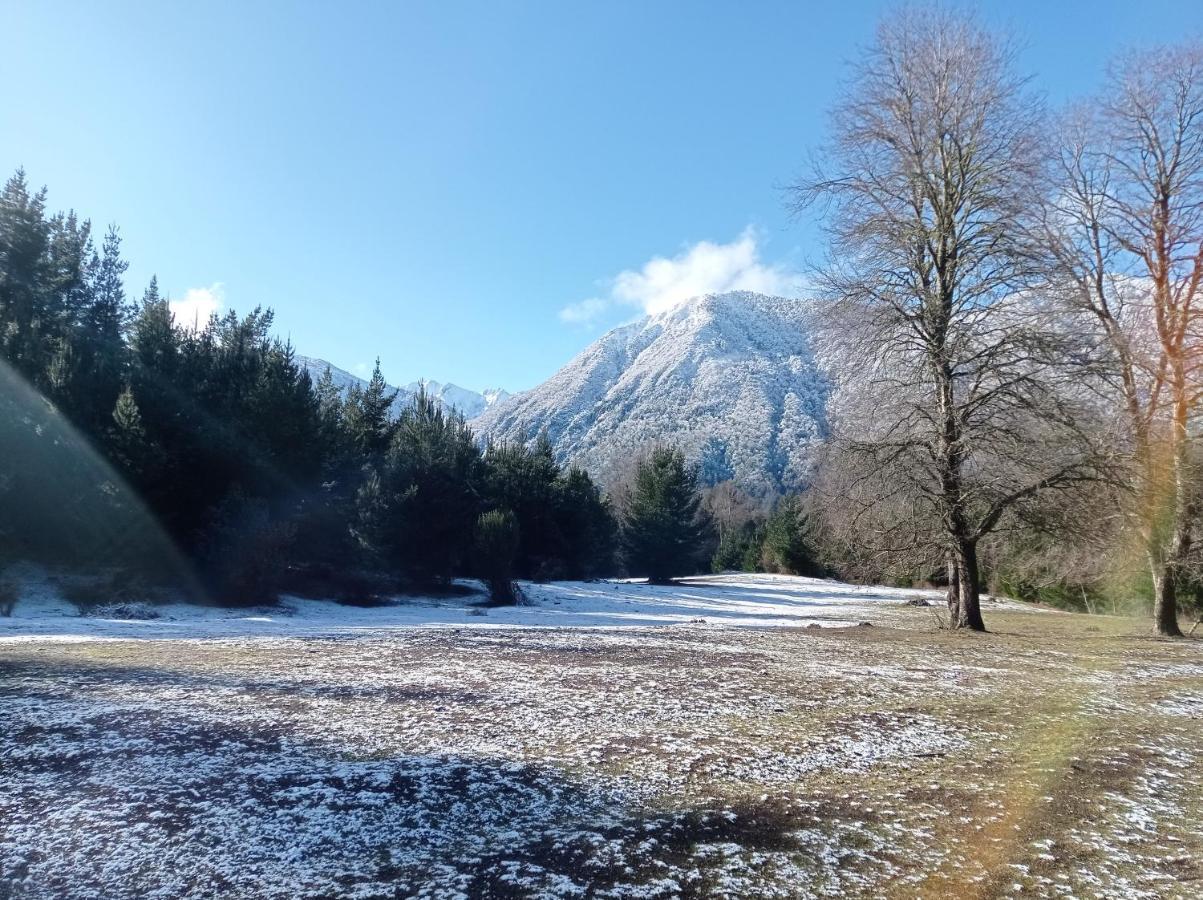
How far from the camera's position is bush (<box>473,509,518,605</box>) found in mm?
25625

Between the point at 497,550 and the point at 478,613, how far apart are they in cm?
415

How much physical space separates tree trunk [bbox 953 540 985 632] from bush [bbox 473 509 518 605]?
50.3ft

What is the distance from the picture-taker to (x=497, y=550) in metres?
25.6

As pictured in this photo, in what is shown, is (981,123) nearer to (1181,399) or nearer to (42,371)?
(1181,399)

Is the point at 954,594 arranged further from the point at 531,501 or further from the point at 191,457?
the point at 531,501

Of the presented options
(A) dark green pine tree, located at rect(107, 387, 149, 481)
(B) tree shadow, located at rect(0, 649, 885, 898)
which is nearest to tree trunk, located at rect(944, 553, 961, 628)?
(B) tree shadow, located at rect(0, 649, 885, 898)

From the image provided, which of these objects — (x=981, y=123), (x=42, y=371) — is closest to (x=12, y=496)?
(x=42, y=371)

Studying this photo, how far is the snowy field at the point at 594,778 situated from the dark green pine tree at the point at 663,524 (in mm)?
34811

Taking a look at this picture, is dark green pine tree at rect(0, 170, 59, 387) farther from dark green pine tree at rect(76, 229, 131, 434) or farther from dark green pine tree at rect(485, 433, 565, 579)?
dark green pine tree at rect(485, 433, 565, 579)

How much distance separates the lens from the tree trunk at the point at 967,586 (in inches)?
546

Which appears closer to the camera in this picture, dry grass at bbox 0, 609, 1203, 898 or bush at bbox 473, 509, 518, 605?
dry grass at bbox 0, 609, 1203, 898

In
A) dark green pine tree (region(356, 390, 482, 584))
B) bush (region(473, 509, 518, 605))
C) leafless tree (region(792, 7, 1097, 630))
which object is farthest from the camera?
dark green pine tree (region(356, 390, 482, 584))

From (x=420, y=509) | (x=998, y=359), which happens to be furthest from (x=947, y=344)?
(x=420, y=509)

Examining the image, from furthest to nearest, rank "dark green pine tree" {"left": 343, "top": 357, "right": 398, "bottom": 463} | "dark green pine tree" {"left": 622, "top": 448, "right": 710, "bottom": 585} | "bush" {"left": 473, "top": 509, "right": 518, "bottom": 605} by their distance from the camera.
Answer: "dark green pine tree" {"left": 622, "top": 448, "right": 710, "bottom": 585} < "dark green pine tree" {"left": 343, "top": 357, "right": 398, "bottom": 463} < "bush" {"left": 473, "top": 509, "right": 518, "bottom": 605}
